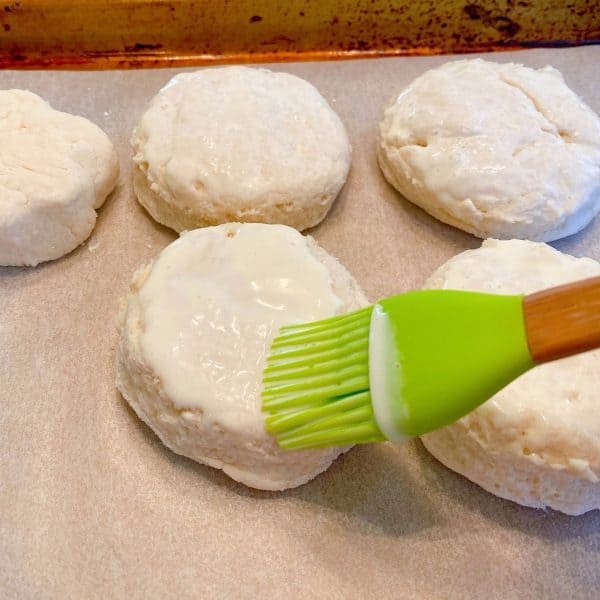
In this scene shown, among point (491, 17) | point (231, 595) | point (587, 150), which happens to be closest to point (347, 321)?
point (231, 595)

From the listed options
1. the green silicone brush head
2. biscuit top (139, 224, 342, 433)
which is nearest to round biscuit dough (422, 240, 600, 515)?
the green silicone brush head

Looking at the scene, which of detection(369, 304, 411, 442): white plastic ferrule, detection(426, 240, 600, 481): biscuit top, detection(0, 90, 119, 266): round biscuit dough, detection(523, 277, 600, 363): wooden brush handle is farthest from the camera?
detection(0, 90, 119, 266): round biscuit dough

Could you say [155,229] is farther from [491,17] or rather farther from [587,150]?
[491,17]

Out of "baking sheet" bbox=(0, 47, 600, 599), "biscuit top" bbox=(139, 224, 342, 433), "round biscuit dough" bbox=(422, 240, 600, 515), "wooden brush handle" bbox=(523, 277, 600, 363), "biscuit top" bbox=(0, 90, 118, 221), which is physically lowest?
"baking sheet" bbox=(0, 47, 600, 599)

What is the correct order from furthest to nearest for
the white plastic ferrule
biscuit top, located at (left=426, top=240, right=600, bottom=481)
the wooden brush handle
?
1. biscuit top, located at (left=426, top=240, right=600, bottom=481)
2. the white plastic ferrule
3. the wooden brush handle

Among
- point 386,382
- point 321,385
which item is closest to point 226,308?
point 321,385

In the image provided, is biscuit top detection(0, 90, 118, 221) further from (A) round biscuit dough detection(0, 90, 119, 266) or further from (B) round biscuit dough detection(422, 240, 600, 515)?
(B) round biscuit dough detection(422, 240, 600, 515)
